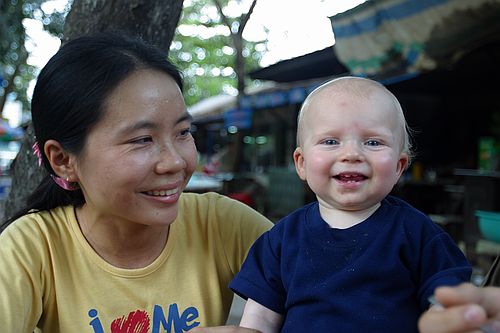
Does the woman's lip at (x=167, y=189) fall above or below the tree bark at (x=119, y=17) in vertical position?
below

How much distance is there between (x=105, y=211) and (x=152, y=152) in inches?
10.0

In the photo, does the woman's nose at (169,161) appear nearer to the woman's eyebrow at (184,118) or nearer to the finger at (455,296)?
the woman's eyebrow at (184,118)

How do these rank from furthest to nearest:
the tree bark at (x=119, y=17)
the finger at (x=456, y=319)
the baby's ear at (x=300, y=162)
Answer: the tree bark at (x=119, y=17) < the baby's ear at (x=300, y=162) < the finger at (x=456, y=319)

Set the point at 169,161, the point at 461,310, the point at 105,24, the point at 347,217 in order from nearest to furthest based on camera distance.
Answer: the point at 461,310 < the point at 347,217 < the point at 169,161 < the point at 105,24

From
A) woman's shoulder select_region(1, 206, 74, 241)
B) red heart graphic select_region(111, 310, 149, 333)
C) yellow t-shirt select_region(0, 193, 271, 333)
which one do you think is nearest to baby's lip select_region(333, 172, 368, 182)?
yellow t-shirt select_region(0, 193, 271, 333)

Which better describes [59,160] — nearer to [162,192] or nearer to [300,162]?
[162,192]

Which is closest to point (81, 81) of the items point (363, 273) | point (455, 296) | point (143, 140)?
Result: point (143, 140)

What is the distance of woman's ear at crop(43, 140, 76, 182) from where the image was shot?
1.69 metres

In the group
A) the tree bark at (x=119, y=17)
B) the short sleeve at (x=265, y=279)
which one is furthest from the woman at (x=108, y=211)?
the tree bark at (x=119, y=17)

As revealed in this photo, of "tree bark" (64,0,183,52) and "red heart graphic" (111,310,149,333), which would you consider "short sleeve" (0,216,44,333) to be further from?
"tree bark" (64,0,183,52)

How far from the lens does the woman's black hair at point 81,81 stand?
5.21ft

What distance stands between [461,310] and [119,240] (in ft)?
3.73

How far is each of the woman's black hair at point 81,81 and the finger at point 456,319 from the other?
1.06m

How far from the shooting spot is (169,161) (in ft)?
5.17
